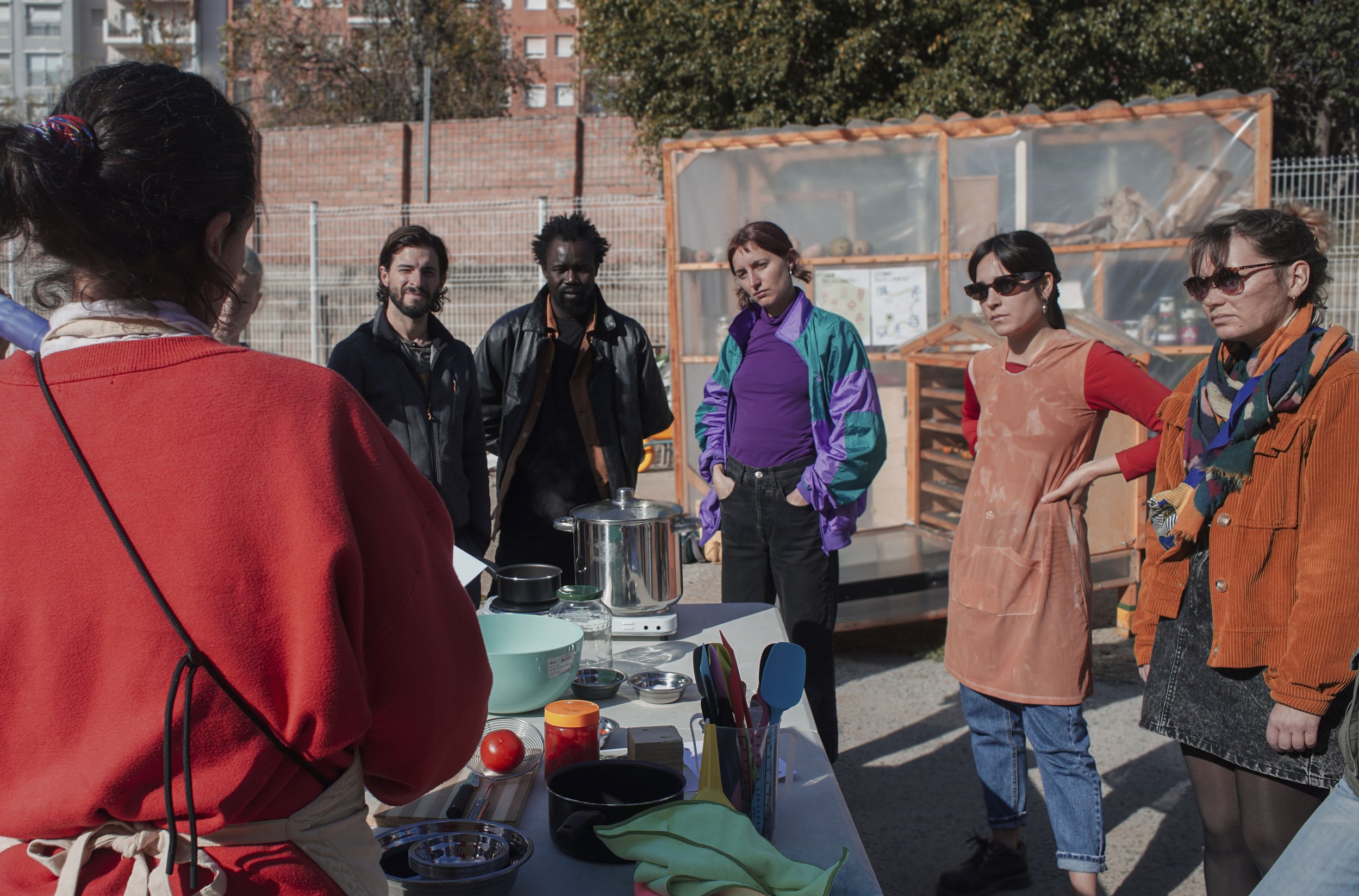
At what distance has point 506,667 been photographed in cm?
203

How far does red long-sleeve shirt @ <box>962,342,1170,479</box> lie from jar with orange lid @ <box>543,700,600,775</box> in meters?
1.79

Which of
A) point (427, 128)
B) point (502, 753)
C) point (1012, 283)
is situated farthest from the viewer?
point (427, 128)

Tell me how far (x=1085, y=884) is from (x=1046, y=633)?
2.30 feet

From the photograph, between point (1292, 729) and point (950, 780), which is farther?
point (950, 780)

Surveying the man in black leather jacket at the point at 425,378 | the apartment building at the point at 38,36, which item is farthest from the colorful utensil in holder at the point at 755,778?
the apartment building at the point at 38,36

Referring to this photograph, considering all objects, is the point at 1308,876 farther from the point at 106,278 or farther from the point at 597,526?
the point at 106,278

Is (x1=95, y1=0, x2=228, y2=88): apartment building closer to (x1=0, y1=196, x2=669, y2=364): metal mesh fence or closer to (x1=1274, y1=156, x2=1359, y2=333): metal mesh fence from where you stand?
(x1=0, y1=196, x2=669, y2=364): metal mesh fence

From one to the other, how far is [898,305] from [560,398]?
3.67 meters

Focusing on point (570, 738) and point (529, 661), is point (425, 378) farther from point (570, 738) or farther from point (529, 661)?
point (570, 738)

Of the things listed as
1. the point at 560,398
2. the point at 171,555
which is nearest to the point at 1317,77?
the point at 560,398

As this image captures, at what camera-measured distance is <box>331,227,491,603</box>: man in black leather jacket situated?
3729 millimetres

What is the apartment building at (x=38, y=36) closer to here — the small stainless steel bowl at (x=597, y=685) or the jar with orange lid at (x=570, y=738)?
the small stainless steel bowl at (x=597, y=685)

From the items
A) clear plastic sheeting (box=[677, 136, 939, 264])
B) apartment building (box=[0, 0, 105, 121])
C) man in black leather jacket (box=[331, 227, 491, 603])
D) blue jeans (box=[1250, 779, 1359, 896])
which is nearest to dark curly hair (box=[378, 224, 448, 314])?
man in black leather jacket (box=[331, 227, 491, 603])

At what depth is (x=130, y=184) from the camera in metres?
1.04
